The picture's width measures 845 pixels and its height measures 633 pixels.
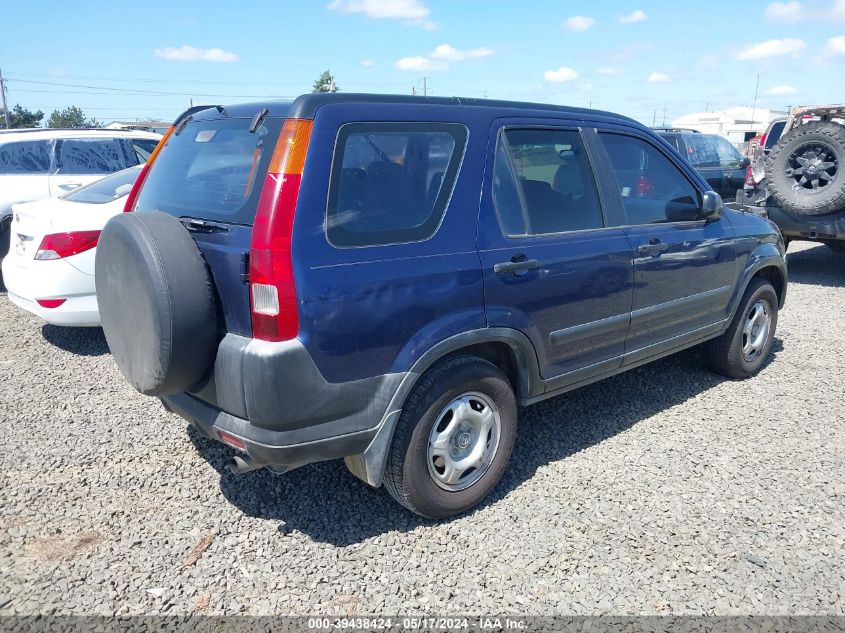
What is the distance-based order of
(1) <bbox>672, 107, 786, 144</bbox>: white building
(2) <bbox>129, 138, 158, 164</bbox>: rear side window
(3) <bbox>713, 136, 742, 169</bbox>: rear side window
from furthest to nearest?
1. (1) <bbox>672, 107, 786, 144</bbox>: white building
2. (3) <bbox>713, 136, 742, 169</bbox>: rear side window
3. (2) <bbox>129, 138, 158, 164</bbox>: rear side window

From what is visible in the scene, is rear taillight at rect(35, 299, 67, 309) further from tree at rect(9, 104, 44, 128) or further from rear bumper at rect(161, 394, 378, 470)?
tree at rect(9, 104, 44, 128)

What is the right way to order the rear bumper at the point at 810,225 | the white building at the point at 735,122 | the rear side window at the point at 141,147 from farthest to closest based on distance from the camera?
1. the white building at the point at 735,122
2. the rear side window at the point at 141,147
3. the rear bumper at the point at 810,225

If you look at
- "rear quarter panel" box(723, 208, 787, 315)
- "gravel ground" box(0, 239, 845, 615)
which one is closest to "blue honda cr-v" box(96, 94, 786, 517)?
"gravel ground" box(0, 239, 845, 615)

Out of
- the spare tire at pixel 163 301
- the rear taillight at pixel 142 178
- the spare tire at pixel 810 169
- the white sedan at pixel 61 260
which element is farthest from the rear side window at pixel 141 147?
the spare tire at pixel 810 169

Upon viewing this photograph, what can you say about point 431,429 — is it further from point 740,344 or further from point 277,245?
point 740,344

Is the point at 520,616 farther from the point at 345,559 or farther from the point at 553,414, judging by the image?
the point at 553,414

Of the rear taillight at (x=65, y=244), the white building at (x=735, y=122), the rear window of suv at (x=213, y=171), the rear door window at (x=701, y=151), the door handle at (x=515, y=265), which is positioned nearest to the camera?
the rear window of suv at (x=213, y=171)

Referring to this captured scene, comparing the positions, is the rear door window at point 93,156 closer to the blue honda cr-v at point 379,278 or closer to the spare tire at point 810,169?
the blue honda cr-v at point 379,278

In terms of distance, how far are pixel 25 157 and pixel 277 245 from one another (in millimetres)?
7191

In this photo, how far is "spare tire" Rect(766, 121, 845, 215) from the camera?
7301 millimetres

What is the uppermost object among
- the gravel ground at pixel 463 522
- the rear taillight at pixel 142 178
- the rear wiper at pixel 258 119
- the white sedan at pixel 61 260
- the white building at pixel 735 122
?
the white building at pixel 735 122

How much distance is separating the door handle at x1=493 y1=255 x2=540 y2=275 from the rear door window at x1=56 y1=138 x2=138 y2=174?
696cm

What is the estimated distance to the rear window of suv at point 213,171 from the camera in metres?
2.62

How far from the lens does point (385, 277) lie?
2.59 m
